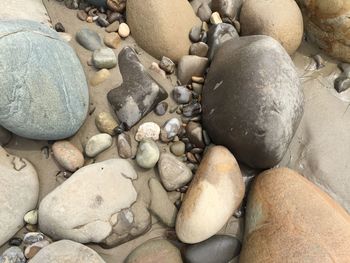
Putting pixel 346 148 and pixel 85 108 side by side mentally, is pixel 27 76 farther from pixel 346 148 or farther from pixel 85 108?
pixel 346 148

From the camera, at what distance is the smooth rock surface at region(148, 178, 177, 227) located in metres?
2.31

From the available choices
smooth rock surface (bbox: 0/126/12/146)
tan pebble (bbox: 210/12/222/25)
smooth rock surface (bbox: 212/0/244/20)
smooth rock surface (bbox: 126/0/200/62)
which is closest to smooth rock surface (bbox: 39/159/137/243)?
smooth rock surface (bbox: 0/126/12/146)

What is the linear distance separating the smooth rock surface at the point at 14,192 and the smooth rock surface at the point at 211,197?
0.84 meters

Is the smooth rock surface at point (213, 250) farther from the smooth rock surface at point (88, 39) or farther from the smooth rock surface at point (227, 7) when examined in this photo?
the smooth rock surface at point (227, 7)

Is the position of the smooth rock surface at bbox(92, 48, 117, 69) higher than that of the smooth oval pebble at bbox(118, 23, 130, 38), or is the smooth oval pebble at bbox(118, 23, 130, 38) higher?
the smooth oval pebble at bbox(118, 23, 130, 38)

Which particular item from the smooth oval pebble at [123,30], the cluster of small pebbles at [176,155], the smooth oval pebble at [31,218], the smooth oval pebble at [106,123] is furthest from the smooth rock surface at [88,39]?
the smooth oval pebble at [31,218]

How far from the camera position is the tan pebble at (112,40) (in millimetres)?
2732

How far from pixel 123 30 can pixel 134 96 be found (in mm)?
554

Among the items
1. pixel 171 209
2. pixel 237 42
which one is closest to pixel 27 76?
pixel 171 209

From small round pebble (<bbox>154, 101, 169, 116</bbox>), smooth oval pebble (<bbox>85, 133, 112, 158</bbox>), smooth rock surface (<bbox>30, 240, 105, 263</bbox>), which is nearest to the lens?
smooth rock surface (<bbox>30, 240, 105, 263</bbox>)

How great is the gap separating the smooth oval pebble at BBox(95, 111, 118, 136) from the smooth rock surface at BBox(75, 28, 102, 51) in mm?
494

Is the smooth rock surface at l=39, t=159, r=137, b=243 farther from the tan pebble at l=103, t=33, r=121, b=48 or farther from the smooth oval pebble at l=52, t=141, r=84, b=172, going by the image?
the tan pebble at l=103, t=33, r=121, b=48

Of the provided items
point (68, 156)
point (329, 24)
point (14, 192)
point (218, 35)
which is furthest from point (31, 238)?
point (329, 24)

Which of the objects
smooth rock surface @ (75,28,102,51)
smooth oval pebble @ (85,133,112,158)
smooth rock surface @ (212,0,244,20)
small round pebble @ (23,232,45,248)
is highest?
smooth rock surface @ (212,0,244,20)
